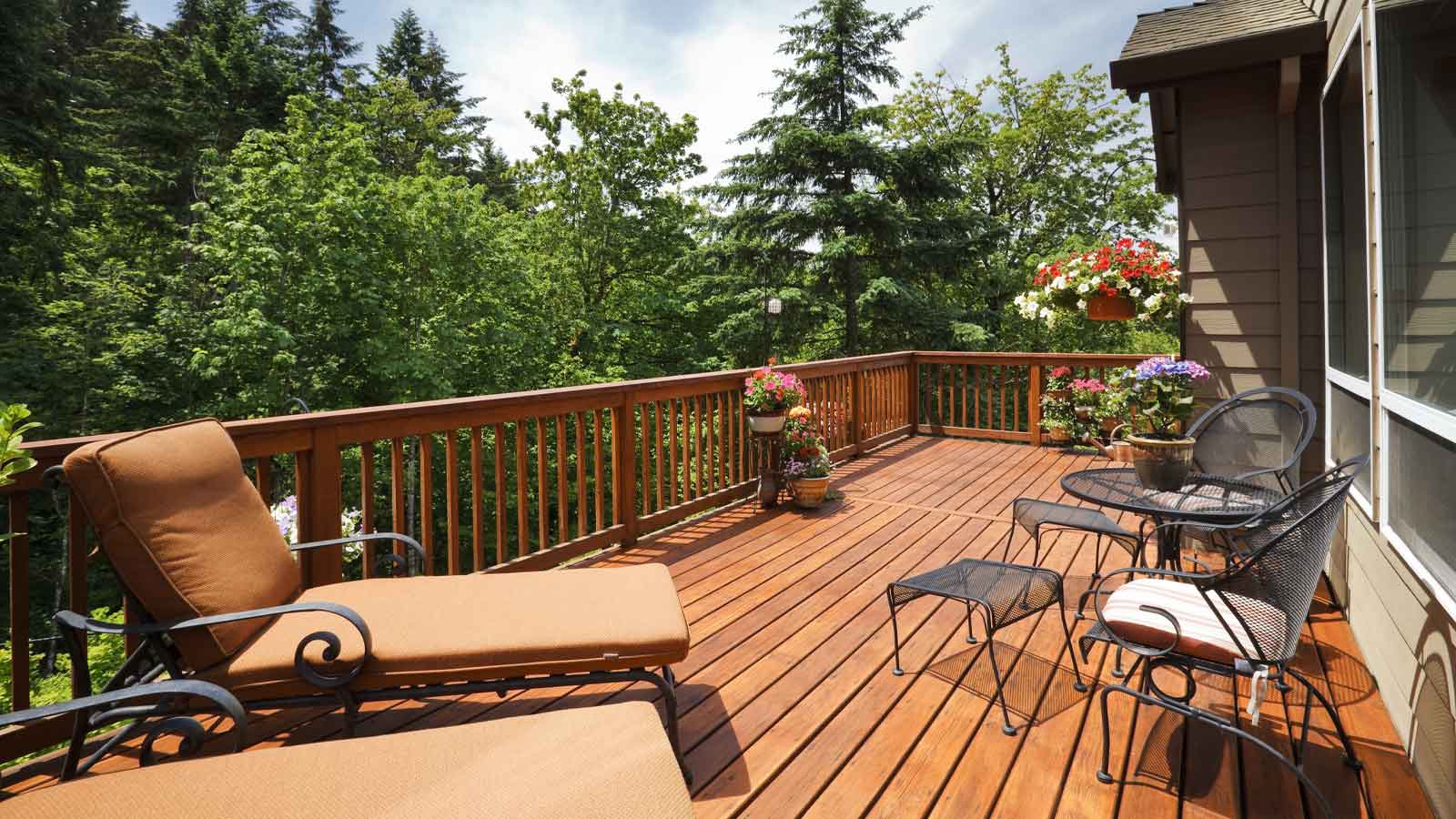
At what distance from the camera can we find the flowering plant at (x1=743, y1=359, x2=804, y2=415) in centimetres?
483

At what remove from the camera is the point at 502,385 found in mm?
14539

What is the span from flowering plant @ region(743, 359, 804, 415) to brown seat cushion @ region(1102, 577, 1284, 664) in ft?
9.65

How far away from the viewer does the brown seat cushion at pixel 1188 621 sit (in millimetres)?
1731

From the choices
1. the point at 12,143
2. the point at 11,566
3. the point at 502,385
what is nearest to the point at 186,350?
the point at 12,143

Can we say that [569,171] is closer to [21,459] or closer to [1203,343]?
[1203,343]

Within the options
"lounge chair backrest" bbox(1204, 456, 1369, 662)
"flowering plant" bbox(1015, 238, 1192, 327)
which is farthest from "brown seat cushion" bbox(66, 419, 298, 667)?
"flowering plant" bbox(1015, 238, 1192, 327)

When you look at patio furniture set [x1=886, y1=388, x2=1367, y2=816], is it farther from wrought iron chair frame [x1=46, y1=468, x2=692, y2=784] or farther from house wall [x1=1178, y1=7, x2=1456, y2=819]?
wrought iron chair frame [x1=46, y1=468, x2=692, y2=784]

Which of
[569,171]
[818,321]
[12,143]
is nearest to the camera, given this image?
[12,143]

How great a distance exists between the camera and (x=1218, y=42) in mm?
3463

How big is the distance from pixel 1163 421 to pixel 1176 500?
0.36m

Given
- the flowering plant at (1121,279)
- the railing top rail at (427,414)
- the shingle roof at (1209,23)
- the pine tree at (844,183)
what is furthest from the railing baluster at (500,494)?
the pine tree at (844,183)

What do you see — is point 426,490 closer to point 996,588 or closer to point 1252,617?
point 996,588

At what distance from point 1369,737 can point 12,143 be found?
15.1 m

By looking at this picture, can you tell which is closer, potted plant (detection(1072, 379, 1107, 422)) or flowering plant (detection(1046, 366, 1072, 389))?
potted plant (detection(1072, 379, 1107, 422))
